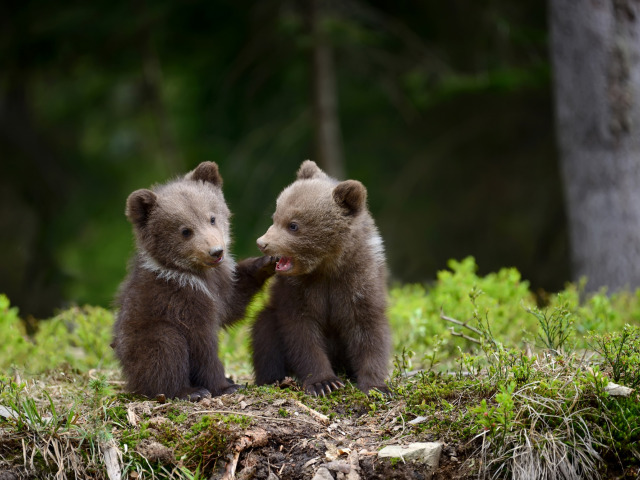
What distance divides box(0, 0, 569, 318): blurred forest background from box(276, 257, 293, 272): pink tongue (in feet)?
22.1

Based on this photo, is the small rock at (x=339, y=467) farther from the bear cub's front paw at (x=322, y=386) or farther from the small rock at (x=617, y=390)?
the small rock at (x=617, y=390)

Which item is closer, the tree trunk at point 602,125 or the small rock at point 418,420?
the small rock at point 418,420

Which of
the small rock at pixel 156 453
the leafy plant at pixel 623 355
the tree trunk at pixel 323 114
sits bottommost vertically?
the small rock at pixel 156 453

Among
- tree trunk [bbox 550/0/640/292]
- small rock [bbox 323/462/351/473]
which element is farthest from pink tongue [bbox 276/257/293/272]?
tree trunk [bbox 550/0/640/292]

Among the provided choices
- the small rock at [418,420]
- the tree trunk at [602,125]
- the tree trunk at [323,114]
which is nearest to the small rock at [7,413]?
the small rock at [418,420]

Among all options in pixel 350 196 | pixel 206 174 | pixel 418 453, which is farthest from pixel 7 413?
pixel 350 196

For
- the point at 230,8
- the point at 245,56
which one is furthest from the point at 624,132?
the point at 230,8

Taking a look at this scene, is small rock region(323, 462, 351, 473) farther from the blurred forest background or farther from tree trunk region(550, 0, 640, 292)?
the blurred forest background

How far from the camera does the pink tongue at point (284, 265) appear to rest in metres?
4.96

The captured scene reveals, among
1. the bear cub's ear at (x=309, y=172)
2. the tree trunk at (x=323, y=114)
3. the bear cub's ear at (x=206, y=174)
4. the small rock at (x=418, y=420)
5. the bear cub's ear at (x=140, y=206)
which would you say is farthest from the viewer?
the tree trunk at (x=323, y=114)

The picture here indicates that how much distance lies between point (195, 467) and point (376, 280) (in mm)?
→ 1722

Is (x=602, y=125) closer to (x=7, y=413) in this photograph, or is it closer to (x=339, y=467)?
(x=339, y=467)

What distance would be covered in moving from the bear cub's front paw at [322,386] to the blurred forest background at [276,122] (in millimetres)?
7146

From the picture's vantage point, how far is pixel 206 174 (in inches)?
214
